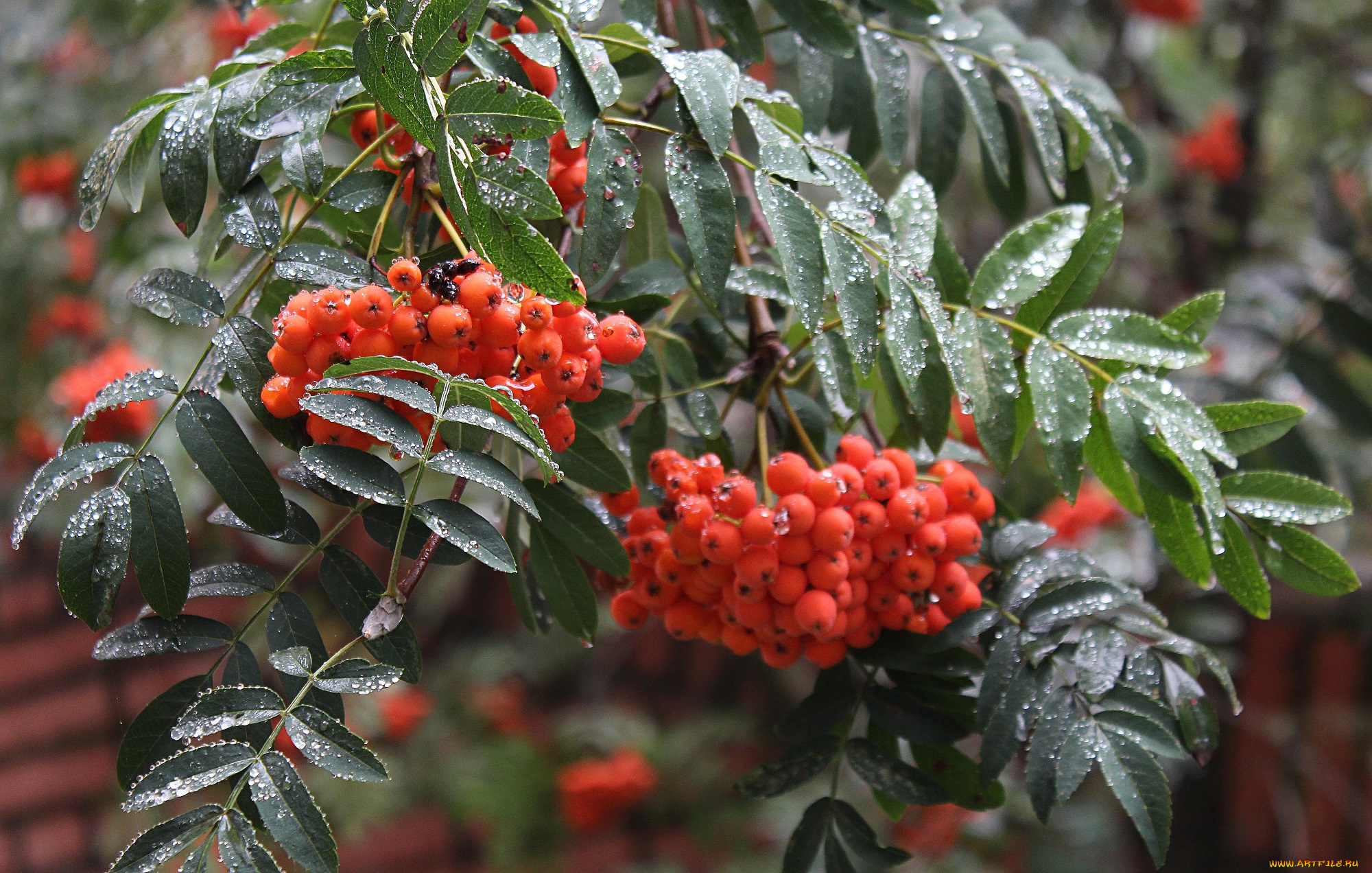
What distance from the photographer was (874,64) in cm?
106

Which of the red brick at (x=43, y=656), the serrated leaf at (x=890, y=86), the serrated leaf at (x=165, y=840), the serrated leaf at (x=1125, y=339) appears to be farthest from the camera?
the red brick at (x=43, y=656)

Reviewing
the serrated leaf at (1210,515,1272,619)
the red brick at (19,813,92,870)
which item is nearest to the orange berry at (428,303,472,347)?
the serrated leaf at (1210,515,1272,619)

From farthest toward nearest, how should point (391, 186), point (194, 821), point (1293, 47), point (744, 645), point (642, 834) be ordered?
point (642, 834)
point (1293, 47)
point (744, 645)
point (391, 186)
point (194, 821)

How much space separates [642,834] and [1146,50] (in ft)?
10.00

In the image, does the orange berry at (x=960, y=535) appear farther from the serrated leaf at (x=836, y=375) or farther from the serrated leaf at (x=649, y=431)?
the serrated leaf at (x=649, y=431)

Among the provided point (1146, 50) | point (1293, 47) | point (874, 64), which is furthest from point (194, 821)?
point (1146, 50)

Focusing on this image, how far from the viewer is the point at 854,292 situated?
761 millimetres

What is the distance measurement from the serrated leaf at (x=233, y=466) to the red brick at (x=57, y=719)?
9.47ft

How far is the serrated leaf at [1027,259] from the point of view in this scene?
2.81 ft

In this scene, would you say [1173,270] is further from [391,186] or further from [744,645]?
[391,186]

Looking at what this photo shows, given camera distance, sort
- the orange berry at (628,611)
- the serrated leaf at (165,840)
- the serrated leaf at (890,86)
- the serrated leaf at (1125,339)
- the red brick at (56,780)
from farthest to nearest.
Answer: the red brick at (56,780) → the serrated leaf at (890,86) → the orange berry at (628,611) → the serrated leaf at (1125,339) → the serrated leaf at (165,840)

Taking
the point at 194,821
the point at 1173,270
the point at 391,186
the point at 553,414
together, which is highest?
the point at 391,186

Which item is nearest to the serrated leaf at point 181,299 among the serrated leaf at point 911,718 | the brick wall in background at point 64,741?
the serrated leaf at point 911,718

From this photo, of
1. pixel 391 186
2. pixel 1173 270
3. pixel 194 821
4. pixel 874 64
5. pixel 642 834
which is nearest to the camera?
pixel 194 821
